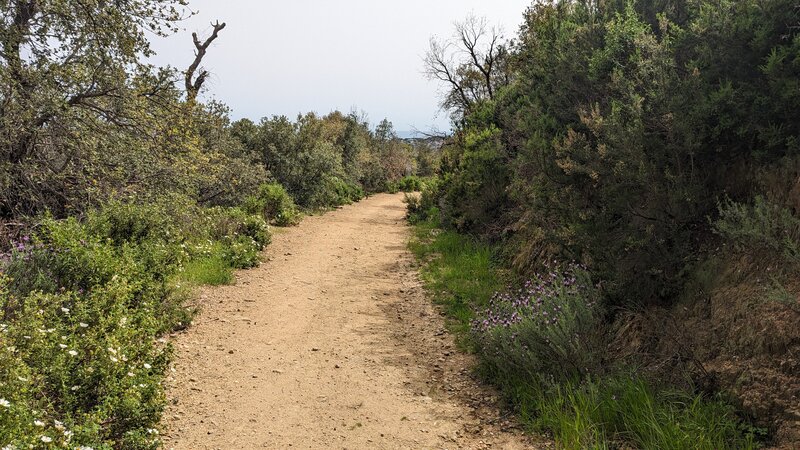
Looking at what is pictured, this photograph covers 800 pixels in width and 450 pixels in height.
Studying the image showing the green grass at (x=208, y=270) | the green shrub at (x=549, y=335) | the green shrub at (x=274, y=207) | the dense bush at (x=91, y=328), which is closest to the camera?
the dense bush at (x=91, y=328)

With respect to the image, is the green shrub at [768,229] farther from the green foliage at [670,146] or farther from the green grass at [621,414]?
the green grass at [621,414]

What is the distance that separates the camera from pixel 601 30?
7039 mm

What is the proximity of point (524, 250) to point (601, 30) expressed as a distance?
3576 millimetres

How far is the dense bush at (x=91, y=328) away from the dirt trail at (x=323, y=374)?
45 cm

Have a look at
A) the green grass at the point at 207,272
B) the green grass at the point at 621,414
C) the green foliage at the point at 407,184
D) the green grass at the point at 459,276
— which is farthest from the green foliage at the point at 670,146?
the green foliage at the point at 407,184

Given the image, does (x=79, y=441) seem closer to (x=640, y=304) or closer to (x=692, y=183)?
(x=640, y=304)

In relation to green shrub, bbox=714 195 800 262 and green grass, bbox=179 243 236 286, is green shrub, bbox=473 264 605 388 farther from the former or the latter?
green grass, bbox=179 243 236 286

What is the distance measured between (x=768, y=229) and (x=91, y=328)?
19.3 feet

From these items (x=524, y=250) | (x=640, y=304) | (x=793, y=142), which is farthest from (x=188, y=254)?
(x=793, y=142)

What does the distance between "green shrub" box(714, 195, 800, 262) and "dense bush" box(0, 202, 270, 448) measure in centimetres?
478

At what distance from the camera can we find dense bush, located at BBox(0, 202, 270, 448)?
127 inches

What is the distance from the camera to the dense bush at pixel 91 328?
10.6 feet

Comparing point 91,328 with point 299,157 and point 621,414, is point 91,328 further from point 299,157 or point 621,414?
point 299,157

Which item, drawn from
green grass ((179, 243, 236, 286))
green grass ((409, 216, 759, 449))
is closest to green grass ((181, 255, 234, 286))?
green grass ((179, 243, 236, 286))
